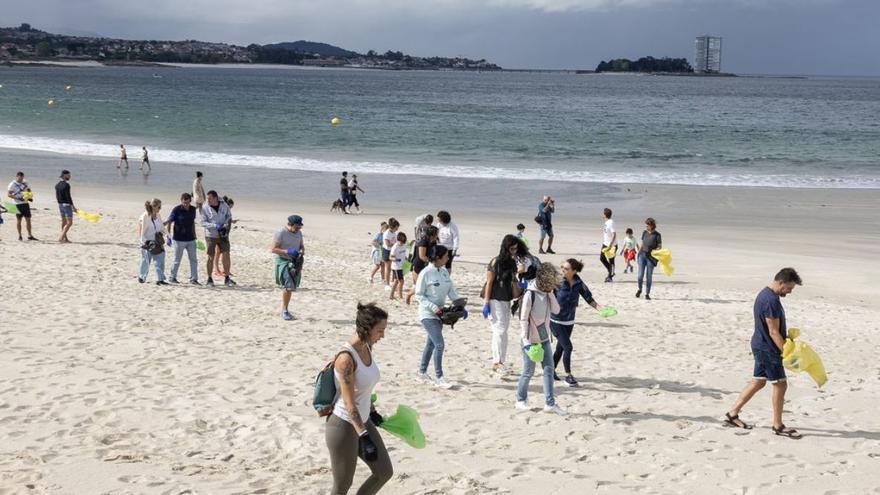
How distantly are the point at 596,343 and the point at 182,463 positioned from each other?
5884 millimetres

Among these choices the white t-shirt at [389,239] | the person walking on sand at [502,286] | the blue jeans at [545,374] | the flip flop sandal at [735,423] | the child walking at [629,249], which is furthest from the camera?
the child walking at [629,249]

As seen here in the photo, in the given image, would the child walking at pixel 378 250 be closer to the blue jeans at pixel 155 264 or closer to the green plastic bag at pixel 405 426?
the blue jeans at pixel 155 264

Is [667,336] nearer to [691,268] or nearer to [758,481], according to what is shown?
[758,481]

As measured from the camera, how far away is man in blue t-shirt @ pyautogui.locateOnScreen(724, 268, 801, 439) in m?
7.44

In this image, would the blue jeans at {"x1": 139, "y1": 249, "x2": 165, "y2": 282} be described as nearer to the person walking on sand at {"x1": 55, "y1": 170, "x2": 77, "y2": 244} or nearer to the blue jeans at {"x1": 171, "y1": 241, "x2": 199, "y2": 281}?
the blue jeans at {"x1": 171, "y1": 241, "x2": 199, "y2": 281}

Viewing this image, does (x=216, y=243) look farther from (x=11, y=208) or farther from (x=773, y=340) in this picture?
(x=773, y=340)

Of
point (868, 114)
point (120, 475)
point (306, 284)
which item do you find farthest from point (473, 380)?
point (868, 114)

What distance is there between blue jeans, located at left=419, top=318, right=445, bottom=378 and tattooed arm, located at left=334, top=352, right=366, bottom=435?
3628 millimetres

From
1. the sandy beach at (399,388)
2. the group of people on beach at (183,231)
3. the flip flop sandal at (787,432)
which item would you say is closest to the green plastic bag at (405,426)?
the sandy beach at (399,388)

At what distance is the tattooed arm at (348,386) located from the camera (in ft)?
16.9

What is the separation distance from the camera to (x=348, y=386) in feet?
16.9

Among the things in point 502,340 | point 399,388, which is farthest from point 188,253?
point 502,340

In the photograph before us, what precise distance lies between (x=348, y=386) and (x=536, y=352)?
3.15m

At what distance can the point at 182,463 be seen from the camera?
6.81 meters
